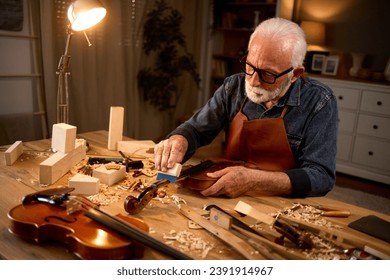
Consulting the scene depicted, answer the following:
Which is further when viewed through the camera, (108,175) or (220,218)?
(108,175)

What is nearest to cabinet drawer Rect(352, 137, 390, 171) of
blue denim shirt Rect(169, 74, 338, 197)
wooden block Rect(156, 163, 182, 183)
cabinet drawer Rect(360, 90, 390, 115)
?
cabinet drawer Rect(360, 90, 390, 115)

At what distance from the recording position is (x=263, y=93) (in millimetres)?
1705

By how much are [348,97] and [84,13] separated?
3206mm

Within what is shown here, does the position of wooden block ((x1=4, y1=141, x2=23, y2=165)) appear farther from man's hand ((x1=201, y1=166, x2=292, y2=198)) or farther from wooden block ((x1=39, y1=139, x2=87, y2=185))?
man's hand ((x1=201, y1=166, x2=292, y2=198))

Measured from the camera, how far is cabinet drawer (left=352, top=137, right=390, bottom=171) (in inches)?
153

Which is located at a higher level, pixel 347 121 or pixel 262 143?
pixel 262 143

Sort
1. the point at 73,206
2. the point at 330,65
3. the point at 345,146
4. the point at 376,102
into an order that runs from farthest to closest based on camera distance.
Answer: the point at 330,65 → the point at 345,146 → the point at 376,102 → the point at 73,206

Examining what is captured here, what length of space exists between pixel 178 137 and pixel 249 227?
704 millimetres

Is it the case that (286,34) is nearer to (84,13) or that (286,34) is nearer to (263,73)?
(263,73)

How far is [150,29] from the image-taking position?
4184 millimetres

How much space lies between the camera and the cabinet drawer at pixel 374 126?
382 cm

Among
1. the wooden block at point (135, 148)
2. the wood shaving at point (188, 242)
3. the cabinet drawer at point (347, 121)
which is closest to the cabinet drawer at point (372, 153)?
the cabinet drawer at point (347, 121)

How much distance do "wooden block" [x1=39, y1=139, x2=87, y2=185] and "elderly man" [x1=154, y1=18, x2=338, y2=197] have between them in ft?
1.22

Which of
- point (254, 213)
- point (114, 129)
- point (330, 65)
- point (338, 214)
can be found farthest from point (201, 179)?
point (330, 65)
